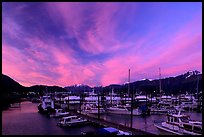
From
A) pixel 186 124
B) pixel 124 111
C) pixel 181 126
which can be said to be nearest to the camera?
pixel 186 124

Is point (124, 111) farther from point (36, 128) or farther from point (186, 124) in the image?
point (186, 124)

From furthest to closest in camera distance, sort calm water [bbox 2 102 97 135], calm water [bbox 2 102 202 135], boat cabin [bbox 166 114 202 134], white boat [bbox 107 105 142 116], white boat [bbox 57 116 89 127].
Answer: white boat [bbox 107 105 142 116] < white boat [bbox 57 116 89 127] < calm water [bbox 2 102 202 135] < calm water [bbox 2 102 97 135] < boat cabin [bbox 166 114 202 134]

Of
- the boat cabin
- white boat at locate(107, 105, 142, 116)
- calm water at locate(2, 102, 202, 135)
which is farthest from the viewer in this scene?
white boat at locate(107, 105, 142, 116)

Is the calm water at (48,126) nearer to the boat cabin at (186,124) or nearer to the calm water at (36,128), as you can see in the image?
the calm water at (36,128)

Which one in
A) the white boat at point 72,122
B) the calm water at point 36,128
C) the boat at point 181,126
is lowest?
the calm water at point 36,128

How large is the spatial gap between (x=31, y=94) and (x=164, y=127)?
80972 mm

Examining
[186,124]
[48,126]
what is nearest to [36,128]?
[48,126]

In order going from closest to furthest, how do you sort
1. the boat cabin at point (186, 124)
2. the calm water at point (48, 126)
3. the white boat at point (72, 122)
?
1. the boat cabin at point (186, 124)
2. the calm water at point (48, 126)
3. the white boat at point (72, 122)

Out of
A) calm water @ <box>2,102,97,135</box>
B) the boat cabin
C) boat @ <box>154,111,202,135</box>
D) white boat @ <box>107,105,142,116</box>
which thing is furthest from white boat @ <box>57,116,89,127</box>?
white boat @ <box>107,105,142,116</box>

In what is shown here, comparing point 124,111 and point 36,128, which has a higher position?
point 124,111

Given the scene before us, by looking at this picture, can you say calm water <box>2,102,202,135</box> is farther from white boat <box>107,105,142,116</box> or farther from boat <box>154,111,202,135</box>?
boat <box>154,111,202,135</box>

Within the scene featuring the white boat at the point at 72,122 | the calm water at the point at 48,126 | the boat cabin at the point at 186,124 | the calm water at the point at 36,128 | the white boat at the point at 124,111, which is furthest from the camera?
the white boat at the point at 124,111

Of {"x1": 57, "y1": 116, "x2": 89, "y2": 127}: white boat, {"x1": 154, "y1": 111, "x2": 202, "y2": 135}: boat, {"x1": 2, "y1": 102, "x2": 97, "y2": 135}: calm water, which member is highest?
{"x1": 154, "y1": 111, "x2": 202, "y2": 135}: boat

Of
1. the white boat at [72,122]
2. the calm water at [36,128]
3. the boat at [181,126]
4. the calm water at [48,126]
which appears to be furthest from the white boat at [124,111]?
the boat at [181,126]
